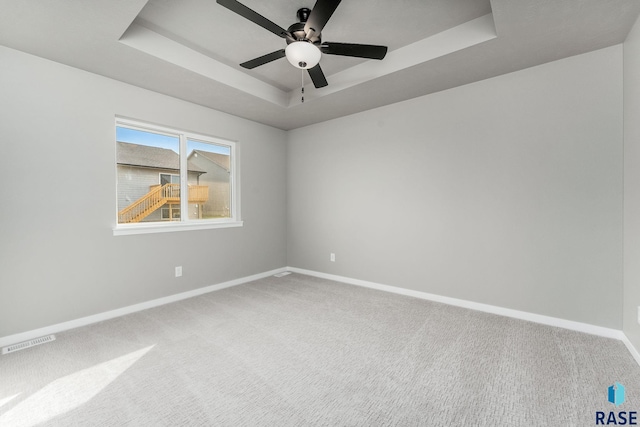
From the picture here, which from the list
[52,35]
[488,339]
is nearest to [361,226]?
[488,339]

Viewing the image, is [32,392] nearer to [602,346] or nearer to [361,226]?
[361,226]

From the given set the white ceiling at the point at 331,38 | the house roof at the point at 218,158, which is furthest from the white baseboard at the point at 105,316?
the white ceiling at the point at 331,38

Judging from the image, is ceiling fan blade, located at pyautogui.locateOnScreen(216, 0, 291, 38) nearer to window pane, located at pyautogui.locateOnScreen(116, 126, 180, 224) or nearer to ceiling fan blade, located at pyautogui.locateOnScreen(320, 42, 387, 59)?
ceiling fan blade, located at pyautogui.locateOnScreen(320, 42, 387, 59)

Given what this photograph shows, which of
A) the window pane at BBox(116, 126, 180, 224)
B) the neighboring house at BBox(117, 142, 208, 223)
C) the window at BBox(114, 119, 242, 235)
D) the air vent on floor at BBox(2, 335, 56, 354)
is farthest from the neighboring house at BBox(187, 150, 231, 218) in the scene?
the air vent on floor at BBox(2, 335, 56, 354)

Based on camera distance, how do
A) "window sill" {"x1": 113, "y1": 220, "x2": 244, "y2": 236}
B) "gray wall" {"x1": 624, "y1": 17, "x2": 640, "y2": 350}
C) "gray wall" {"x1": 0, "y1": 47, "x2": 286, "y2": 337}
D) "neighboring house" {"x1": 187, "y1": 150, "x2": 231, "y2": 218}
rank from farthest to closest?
"neighboring house" {"x1": 187, "y1": 150, "x2": 231, "y2": 218} → "window sill" {"x1": 113, "y1": 220, "x2": 244, "y2": 236} → "gray wall" {"x1": 0, "y1": 47, "x2": 286, "y2": 337} → "gray wall" {"x1": 624, "y1": 17, "x2": 640, "y2": 350}

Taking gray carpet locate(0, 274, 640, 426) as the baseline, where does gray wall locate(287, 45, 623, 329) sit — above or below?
above

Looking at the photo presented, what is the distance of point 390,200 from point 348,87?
1.47m

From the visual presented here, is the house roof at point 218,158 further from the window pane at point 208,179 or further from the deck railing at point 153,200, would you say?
the deck railing at point 153,200

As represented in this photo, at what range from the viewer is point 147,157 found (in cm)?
327

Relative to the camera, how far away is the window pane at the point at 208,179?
371cm

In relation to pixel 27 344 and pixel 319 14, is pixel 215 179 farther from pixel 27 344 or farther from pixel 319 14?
pixel 319 14

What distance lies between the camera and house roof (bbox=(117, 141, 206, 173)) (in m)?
3.08

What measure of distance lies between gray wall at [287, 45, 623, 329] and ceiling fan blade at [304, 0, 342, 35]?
1.93 m

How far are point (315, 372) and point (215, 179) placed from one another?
2949 mm
